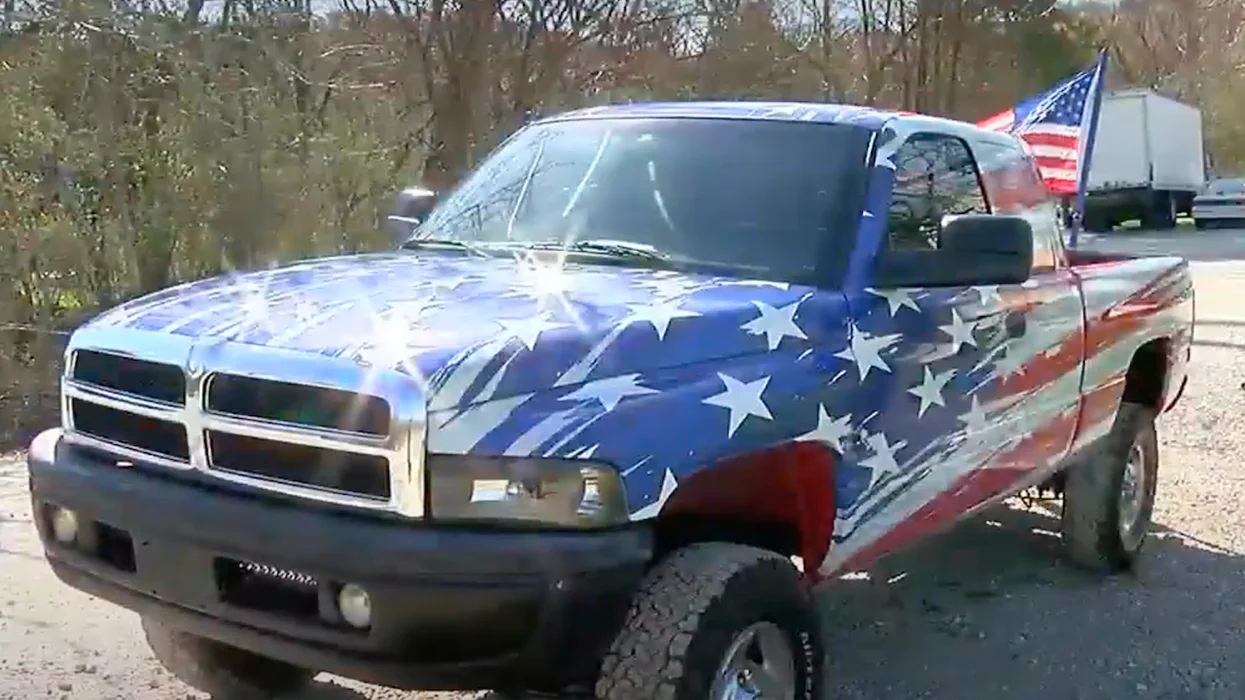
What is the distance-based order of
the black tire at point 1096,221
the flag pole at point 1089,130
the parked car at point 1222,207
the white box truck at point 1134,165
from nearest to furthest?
the flag pole at point 1089,130 < the parked car at point 1222,207 < the black tire at point 1096,221 < the white box truck at point 1134,165

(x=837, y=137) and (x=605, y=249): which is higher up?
(x=837, y=137)

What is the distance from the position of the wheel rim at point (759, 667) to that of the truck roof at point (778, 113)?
1.73 meters

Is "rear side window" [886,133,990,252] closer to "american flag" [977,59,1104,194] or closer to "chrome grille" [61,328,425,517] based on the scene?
"chrome grille" [61,328,425,517]

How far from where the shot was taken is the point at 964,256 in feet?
13.7

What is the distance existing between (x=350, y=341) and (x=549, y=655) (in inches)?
32.2

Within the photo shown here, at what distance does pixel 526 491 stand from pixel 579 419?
194mm

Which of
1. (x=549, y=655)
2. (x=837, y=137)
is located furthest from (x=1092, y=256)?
(x=549, y=655)

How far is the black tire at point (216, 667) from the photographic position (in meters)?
4.14

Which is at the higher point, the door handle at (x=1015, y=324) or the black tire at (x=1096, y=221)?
the door handle at (x=1015, y=324)

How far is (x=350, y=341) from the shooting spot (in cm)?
315

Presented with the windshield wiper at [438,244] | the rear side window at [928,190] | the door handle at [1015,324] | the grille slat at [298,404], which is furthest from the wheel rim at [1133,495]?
the grille slat at [298,404]

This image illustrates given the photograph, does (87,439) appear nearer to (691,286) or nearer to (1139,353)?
(691,286)

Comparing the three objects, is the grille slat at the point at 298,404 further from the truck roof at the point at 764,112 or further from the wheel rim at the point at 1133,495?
the wheel rim at the point at 1133,495

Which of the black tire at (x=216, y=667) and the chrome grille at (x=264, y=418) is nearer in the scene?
the chrome grille at (x=264, y=418)
